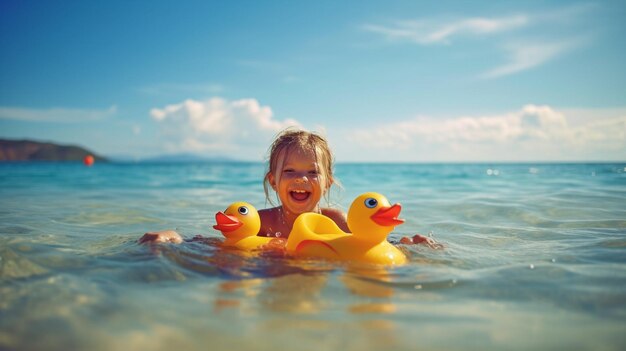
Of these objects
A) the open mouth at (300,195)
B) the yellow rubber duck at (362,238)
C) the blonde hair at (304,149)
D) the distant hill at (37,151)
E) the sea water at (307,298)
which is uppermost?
the distant hill at (37,151)

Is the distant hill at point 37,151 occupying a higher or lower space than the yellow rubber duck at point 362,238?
higher

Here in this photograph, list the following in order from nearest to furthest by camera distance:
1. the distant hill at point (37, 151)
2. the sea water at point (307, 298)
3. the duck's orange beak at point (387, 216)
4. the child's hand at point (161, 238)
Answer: the sea water at point (307, 298) → the duck's orange beak at point (387, 216) → the child's hand at point (161, 238) → the distant hill at point (37, 151)

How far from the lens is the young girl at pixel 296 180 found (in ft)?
11.9

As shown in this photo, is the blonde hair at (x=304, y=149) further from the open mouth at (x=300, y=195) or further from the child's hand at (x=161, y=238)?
the child's hand at (x=161, y=238)

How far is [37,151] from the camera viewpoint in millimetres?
72188

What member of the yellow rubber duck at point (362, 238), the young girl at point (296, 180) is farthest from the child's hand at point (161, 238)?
the yellow rubber duck at point (362, 238)

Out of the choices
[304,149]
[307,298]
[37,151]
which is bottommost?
[307,298]

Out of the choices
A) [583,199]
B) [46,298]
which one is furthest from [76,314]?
[583,199]

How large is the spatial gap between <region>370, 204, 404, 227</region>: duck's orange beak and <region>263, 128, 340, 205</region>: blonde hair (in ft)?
3.86

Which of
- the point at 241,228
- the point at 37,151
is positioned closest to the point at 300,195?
the point at 241,228

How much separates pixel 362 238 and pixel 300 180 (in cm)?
107

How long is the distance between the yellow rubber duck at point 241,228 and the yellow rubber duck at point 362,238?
1.30ft

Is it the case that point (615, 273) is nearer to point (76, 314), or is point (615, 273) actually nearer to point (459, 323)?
point (459, 323)

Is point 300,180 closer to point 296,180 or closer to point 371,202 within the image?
point 296,180
